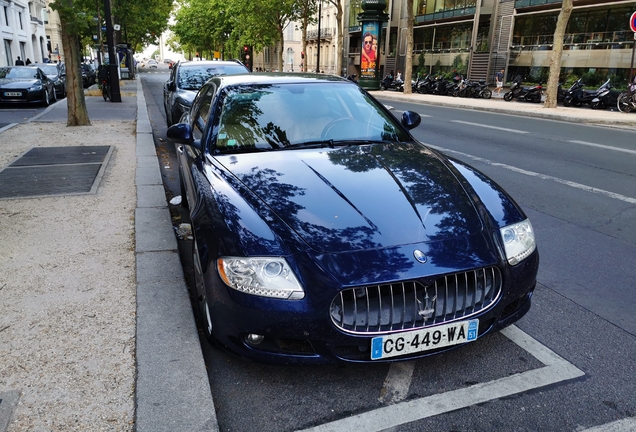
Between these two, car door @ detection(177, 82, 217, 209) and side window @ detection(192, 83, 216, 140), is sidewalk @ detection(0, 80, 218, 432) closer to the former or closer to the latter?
car door @ detection(177, 82, 217, 209)

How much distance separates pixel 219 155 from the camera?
3684mm

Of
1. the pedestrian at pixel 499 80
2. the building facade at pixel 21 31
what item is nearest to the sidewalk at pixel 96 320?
the pedestrian at pixel 499 80

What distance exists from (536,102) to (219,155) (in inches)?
922

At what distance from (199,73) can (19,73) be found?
468 inches

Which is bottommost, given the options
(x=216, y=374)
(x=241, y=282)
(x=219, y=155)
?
(x=216, y=374)

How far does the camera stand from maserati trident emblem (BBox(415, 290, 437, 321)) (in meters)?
2.50

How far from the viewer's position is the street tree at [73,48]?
1110 cm

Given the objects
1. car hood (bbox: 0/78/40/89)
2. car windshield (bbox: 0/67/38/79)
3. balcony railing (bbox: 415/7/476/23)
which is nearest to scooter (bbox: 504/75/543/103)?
balcony railing (bbox: 415/7/476/23)

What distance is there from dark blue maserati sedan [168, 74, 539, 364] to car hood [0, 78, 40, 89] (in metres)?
17.5

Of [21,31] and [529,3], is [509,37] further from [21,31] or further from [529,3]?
[21,31]

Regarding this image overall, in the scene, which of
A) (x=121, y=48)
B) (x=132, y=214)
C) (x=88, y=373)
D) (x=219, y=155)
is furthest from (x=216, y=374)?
(x=121, y=48)

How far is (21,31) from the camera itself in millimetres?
51344

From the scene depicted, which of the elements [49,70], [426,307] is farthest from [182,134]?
[49,70]

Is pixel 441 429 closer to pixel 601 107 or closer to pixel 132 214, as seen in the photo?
pixel 132 214
